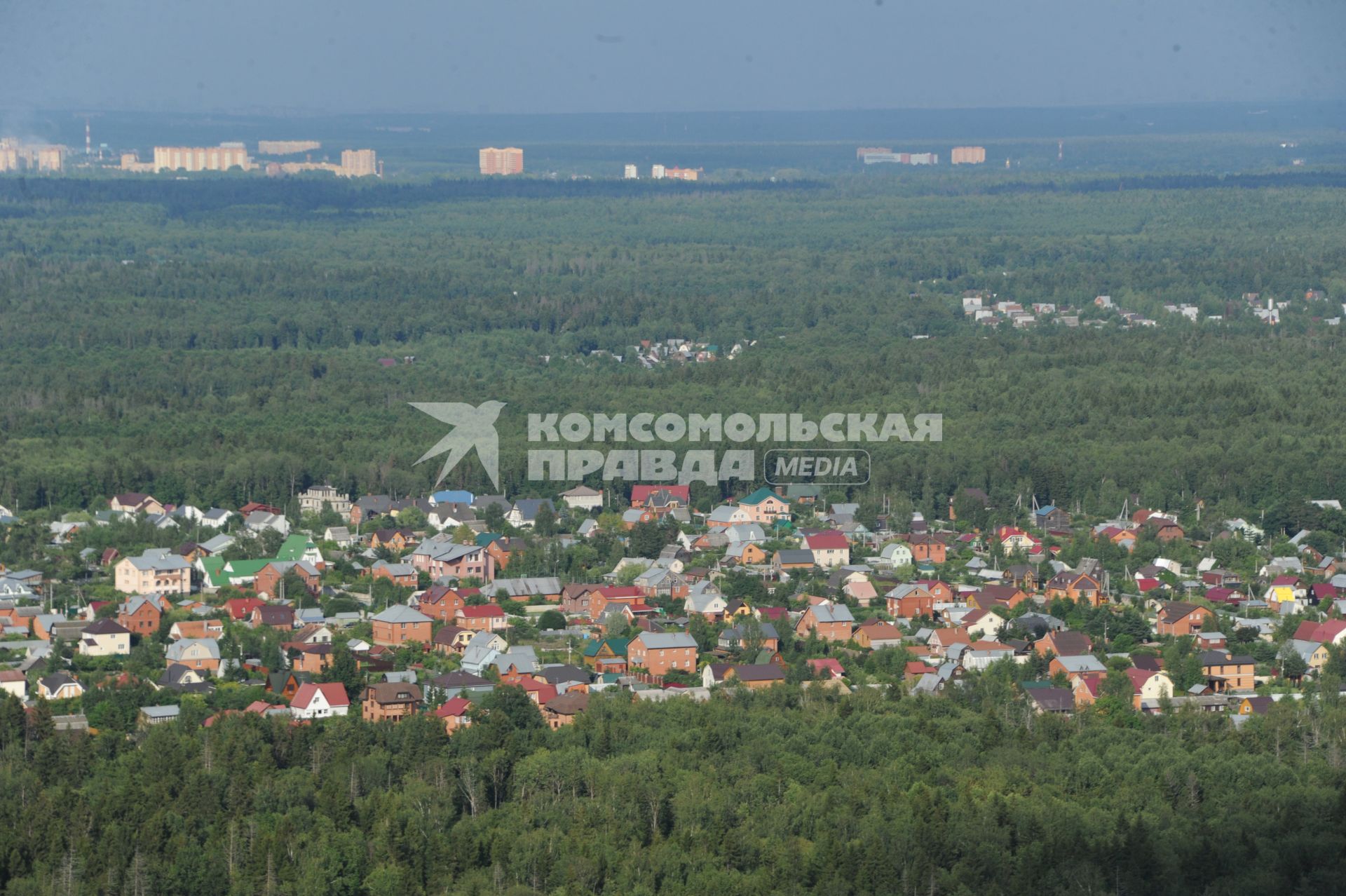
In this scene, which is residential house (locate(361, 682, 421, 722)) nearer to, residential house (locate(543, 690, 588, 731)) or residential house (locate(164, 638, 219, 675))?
residential house (locate(543, 690, 588, 731))

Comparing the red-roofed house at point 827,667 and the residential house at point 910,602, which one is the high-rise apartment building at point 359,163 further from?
the red-roofed house at point 827,667

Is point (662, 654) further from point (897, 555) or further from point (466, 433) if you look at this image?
point (466, 433)

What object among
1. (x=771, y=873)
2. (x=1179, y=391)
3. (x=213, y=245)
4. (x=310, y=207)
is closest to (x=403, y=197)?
(x=310, y=207)

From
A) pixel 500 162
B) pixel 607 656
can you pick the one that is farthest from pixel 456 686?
pixel 500 162

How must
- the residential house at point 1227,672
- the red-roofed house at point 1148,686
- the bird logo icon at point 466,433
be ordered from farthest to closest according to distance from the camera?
1. the bird logo icon at point 466,433
2. the residential house at point 1227,672
3. the red-roofed house at point 1148,686

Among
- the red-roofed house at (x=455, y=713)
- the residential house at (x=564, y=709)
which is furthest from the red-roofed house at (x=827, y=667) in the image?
the red-roofed house at (x=455, y=713)

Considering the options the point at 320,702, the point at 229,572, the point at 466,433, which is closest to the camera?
the point at 320,702

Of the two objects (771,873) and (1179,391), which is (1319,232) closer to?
(1179,391)
